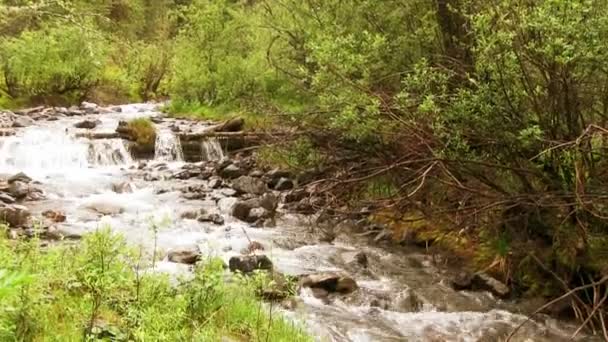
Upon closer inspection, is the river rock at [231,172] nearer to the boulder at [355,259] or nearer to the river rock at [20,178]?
the river rock at [20,178]

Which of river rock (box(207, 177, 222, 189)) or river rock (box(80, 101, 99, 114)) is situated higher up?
river rock (box(80, 101, 99, 114))

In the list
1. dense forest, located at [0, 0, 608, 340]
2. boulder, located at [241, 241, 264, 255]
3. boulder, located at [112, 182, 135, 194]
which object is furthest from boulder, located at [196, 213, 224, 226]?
boulder, located at [112, 182, 135, 194]

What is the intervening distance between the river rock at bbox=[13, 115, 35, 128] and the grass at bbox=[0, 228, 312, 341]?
49.3 feet

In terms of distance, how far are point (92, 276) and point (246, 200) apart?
336 inches

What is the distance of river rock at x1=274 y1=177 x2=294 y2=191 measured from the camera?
14.8 metres

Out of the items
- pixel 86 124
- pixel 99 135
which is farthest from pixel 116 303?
pixel 86 124

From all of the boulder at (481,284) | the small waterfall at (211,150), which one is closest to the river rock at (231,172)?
the small waterfall at (211,150)

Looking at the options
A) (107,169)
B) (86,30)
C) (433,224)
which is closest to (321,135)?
(433,224)

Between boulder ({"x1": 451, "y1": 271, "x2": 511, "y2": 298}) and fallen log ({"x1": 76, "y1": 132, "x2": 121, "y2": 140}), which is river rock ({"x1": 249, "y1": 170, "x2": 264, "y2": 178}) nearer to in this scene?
fallen log ({"x1": 76, "y1": 132, "x2": 121, "y2": 140})

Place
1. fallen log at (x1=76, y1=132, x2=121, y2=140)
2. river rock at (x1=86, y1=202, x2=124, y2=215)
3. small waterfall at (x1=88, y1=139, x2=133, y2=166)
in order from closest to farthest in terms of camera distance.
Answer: river rock at (x1=86, y1=202, x2=124, y2=215) < small waterfall at (x1=88, y1=139, x2=133, y2=166) < fallen log at (x1=76, y1=132, x2=121, y2=140)

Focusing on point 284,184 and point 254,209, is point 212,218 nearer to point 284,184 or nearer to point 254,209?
point 254,209

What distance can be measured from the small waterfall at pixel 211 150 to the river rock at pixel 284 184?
4.12 m

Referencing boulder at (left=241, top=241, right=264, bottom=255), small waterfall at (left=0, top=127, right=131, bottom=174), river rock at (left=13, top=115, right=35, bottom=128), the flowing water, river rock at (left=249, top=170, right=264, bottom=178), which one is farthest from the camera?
river rock at (left=13, top=115, right=35, bottom=128)

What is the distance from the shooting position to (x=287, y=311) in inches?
279
